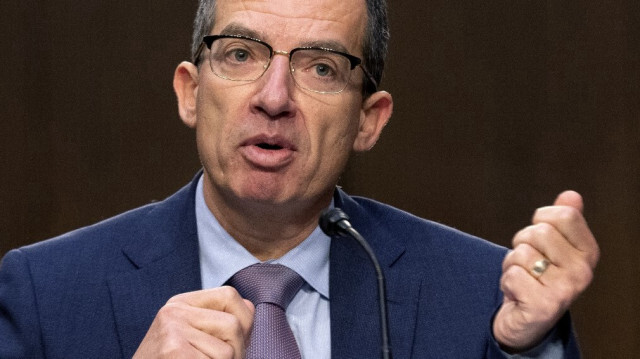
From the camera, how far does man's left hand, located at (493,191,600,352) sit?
1.56 meters

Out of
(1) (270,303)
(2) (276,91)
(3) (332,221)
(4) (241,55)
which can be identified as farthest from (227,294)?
(4) (241,55)

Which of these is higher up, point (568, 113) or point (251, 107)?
point (251, 107)

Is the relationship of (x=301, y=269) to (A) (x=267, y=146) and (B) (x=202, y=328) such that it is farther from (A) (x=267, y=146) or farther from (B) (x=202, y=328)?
(B) (x=202, y=328)

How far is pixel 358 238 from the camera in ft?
5.16

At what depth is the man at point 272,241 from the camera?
6.23ft

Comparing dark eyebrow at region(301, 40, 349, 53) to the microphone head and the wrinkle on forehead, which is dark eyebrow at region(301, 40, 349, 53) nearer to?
the wrinkle on forehead

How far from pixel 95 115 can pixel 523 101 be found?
1276 millimetres

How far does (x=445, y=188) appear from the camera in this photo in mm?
2988

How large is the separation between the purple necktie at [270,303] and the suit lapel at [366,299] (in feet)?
0.33

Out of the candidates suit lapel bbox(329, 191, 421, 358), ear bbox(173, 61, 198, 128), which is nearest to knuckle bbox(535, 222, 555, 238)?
suit lapel bbox(329, 191, 421, 358)

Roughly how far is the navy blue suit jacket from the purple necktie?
100 millimetres

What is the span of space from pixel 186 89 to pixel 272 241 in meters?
0.39

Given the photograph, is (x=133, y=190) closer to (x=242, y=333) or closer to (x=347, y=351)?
(x=347, y=351)

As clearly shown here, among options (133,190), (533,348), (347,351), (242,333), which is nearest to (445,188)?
(133,190)
